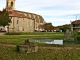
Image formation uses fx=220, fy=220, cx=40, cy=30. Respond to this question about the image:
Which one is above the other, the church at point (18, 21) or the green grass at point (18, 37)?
the church at point (18, 21)

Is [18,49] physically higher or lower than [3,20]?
lower

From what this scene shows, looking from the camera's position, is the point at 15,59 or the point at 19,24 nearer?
the point at 15,59

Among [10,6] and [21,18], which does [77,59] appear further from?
[10,6]

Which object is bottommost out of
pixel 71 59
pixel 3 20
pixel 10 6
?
pixel 71 59

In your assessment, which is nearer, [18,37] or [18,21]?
[18,37]

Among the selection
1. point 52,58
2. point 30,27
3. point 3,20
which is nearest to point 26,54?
point 52,58

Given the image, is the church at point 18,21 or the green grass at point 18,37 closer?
the green grass at point 18,37

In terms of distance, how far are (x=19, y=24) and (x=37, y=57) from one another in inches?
3844

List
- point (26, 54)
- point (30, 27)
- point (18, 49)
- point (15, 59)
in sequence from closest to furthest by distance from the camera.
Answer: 1. point (15, 59)
2. point (26, 54)
3. point (18, 49)
4. point (30, 27)

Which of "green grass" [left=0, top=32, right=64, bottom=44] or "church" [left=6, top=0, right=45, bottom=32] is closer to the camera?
"green grass" [left=0, top=32, right=64, bottom=44]

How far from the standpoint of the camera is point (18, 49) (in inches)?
645

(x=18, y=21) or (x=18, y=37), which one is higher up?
(x=18, y=21)

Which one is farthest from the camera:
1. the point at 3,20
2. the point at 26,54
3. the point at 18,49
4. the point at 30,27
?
the point at 30,27

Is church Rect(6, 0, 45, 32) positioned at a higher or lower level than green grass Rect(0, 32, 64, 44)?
higher
